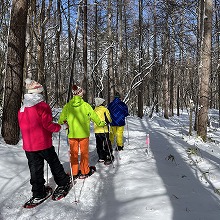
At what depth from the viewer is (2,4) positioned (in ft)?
28.5

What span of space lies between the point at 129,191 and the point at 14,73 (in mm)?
4661

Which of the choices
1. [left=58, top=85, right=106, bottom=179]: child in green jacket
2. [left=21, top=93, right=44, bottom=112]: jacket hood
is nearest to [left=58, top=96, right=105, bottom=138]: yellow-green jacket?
[left=58, top=85, right=106, bottom=179]: child in green jacket

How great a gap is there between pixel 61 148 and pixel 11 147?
1.43 m

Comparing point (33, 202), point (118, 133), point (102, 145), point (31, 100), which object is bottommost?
point (33, 202)

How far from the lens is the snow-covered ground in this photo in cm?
366

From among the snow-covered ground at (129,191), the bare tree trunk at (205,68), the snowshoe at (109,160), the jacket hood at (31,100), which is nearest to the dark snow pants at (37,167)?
the snow-covered ground at (129,191)

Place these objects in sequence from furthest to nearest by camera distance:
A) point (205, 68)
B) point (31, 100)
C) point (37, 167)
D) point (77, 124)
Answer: point (205, 68) < point (77, 124) < point (37, 167) < point (31, 100)

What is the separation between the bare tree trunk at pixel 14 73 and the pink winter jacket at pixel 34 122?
3.20 metres

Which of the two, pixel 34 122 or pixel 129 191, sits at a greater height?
pixel 34 122

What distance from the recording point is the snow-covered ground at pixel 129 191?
3.66 metres

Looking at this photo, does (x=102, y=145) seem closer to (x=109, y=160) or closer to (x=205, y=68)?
(x=109, y=160)

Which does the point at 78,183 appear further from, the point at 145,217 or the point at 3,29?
the point at 3,29

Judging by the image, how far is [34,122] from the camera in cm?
408

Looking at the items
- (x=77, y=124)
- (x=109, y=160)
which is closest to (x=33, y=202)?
(x=77, y=124)
